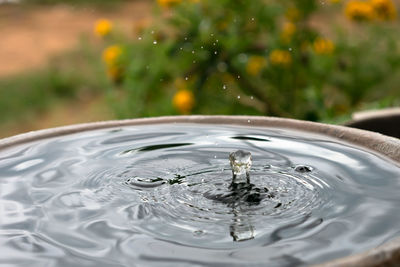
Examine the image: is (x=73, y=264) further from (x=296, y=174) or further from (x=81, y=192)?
(x=296, y=174)

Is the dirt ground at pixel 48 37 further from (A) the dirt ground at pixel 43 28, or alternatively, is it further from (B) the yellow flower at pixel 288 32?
(B) the yellow flower at pixel 288 32

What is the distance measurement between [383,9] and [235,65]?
1162mm

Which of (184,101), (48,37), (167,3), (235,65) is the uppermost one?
(48,37)

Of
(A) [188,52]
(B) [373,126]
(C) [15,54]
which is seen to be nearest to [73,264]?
(B) [373,126]

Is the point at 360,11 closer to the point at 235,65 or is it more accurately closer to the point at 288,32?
the point at 288,32

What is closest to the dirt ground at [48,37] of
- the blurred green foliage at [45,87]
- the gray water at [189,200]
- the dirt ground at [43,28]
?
the dirt ground at [43,28]

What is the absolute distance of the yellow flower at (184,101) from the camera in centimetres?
387

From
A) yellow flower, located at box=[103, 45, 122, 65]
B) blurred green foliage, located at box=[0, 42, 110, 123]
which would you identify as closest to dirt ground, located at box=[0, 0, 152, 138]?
blurred green foliage, located at box=[0, 42, 110, 123]

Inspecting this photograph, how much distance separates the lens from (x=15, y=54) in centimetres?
942

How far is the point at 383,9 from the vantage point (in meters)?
4.43

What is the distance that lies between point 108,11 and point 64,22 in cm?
82

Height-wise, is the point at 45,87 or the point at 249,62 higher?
the point at 45,87

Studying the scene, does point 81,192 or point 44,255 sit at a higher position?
point 81,192

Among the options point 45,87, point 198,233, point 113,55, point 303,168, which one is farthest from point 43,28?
point 198,233
